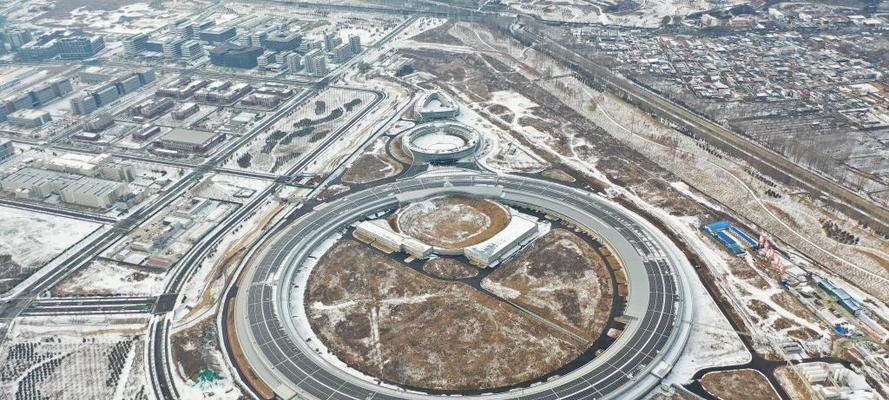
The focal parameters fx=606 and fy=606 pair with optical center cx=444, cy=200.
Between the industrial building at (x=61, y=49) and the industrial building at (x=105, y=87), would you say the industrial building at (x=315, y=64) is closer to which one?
the industrial building at (x=105, y=87)

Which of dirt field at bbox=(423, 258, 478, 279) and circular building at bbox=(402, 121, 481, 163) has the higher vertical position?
circular building at bbox=(402, 121, 481, 163)

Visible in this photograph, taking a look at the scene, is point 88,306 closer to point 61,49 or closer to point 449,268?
point 449,268

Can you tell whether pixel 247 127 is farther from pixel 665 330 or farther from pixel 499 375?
pixel 665 330

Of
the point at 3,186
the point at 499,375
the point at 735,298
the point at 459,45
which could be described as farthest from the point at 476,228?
the point at 459,45

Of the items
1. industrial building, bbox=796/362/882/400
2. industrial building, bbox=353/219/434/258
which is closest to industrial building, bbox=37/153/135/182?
industrial building, bbox=353/219/434/258

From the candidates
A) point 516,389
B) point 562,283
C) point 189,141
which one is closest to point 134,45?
point 189,141

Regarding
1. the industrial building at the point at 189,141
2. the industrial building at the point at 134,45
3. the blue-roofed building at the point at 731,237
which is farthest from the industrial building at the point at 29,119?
the blue-roofed building at the point at 731,237

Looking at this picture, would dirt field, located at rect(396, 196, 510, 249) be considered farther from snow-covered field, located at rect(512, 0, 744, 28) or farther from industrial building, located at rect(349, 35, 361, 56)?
snow-covered field, located at rect(512, 0, 744, 28)

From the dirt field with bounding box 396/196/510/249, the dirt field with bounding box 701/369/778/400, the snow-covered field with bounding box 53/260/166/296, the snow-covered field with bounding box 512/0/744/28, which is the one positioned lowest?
the snow-covered field with bounding box 53/260/166/296
